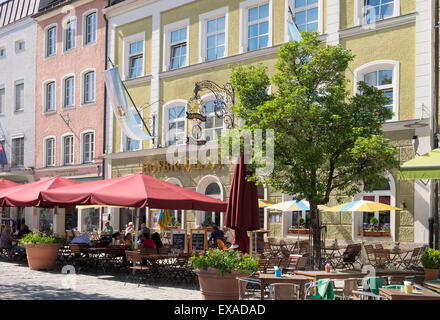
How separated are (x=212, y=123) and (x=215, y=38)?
349cm

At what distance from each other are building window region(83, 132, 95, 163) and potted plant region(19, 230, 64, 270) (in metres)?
13.6

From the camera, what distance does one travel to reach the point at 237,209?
13914 millimetres

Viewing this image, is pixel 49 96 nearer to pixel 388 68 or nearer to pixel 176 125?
pixel 176 125

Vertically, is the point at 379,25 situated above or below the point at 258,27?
below

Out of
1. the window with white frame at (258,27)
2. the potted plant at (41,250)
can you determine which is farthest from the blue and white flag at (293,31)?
the potted plant at (41,250)

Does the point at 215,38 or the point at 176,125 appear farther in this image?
the point at 176,125

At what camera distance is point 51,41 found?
110 ft

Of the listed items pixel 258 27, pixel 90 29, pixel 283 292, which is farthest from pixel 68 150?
pixel 283 292

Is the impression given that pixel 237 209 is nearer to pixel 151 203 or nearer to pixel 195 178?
pixel 151 203

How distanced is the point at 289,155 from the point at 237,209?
68.2 inches

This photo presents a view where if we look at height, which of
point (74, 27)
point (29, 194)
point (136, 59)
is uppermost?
point (74, 27)

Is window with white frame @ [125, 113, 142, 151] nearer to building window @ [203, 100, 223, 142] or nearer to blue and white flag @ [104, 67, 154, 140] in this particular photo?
blue and white flag @ [104, 67, 154, 140]
